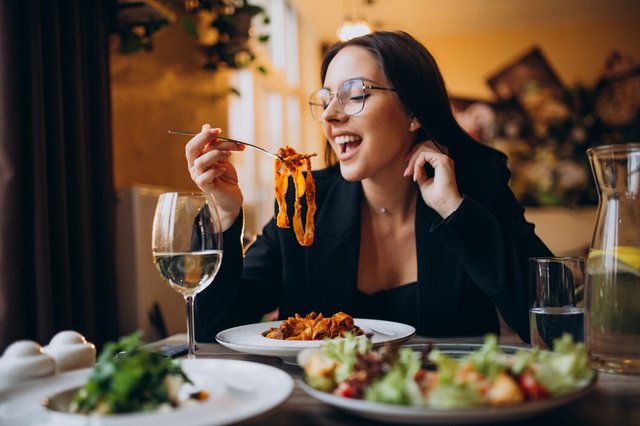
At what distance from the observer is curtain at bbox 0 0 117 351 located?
183 centimetres

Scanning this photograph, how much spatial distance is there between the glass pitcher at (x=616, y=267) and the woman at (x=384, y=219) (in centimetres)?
46

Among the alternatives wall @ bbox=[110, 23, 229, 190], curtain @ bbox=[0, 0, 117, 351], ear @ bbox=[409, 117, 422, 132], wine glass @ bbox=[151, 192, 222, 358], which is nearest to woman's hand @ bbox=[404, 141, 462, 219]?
ear @ bbox=[409, 117, 422, 132]

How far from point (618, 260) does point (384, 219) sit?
3.07 ft

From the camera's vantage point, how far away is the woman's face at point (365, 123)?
1.56m

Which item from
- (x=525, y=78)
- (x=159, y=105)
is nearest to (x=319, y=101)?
(x=159, y=105)

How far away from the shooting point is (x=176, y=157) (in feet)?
11.7

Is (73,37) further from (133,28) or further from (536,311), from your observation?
(536,311)

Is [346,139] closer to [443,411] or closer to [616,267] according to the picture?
[616,267]

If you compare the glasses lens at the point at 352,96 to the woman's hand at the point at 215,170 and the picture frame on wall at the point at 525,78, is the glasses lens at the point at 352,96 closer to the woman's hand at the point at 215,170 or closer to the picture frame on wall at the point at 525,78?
the woman's hand at the point at 215,170

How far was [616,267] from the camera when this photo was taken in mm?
849

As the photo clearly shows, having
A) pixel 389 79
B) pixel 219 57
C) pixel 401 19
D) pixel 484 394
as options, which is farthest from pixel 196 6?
pixel 401 19

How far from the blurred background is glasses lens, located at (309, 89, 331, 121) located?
0.87 m

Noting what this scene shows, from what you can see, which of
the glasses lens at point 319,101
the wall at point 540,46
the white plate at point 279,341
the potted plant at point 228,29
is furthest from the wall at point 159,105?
the wall at point 540,46

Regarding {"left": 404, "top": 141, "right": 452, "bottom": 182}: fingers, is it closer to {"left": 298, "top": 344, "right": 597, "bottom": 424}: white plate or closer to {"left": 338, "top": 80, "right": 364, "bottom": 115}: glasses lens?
{"left": 338, "top": 80, "right": 364, "bottom": 115}: glasses lens
